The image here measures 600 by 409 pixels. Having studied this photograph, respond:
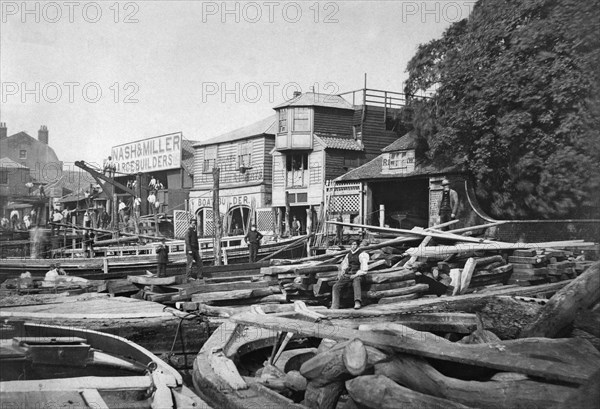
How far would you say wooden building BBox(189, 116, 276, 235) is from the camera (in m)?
35.7

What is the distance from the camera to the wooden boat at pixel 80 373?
5035mm

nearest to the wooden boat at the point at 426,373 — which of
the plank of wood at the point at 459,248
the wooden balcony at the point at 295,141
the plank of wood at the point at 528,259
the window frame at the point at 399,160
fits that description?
the plank of wood at the point at 459,248

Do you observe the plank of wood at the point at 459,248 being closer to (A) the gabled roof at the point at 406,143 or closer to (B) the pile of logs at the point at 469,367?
(B) the pile of logs at the point at 469,367

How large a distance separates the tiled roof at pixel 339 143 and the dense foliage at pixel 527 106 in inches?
472

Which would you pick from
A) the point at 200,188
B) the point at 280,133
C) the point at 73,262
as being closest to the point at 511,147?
the point at 73,262

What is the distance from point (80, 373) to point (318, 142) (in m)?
27.2

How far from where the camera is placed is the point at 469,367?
4633mm

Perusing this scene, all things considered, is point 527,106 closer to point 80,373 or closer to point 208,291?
point 208,291

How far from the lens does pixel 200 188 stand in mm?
39875

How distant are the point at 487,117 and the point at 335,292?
9.52m

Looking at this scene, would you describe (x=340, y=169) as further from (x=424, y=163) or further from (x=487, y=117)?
(x=487, y=117)

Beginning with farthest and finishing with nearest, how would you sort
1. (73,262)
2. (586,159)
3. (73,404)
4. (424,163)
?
(424,163)
(73,262)
(586,159)
(73,404)

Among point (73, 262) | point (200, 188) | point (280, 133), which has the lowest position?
point (73, 262)

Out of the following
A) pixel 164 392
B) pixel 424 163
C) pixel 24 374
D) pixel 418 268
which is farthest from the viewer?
pixel 424 163
